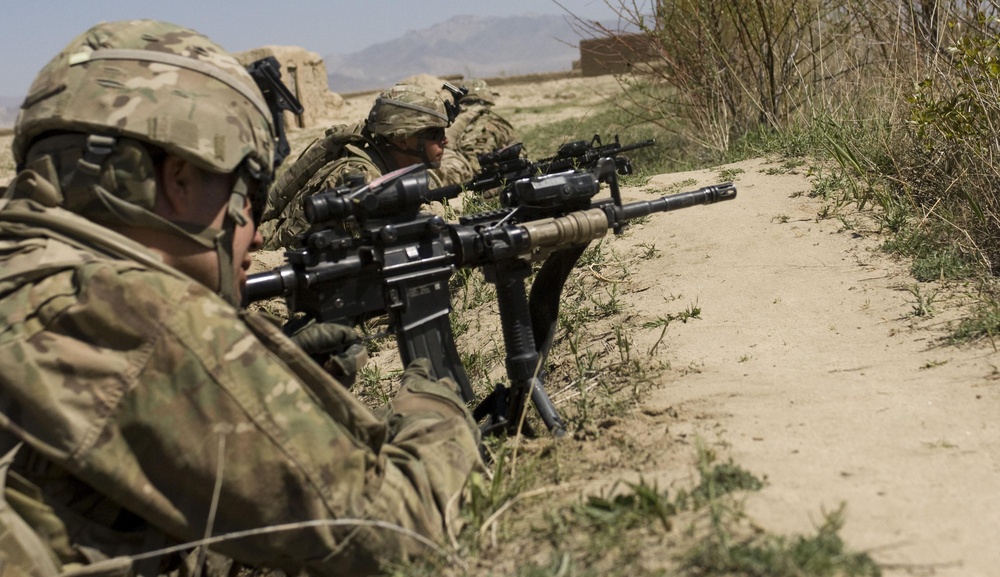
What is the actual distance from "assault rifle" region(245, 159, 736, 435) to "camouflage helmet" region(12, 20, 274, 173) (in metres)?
0.68

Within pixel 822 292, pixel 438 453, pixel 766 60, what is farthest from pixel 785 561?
pixel 766 60

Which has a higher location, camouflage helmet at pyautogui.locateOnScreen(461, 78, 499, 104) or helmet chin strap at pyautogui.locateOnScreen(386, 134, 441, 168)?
camouflage helmet at pyautogui.locateOnScreen(461, 78, 499, 104)

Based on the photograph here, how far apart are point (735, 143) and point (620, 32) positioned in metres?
1.82

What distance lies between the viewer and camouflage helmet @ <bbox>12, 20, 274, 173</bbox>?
6.72 ft

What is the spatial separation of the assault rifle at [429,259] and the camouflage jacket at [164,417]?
851mm

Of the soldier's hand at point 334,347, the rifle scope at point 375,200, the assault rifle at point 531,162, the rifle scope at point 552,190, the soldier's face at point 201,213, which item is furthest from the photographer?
the assault rifle at point 531,162

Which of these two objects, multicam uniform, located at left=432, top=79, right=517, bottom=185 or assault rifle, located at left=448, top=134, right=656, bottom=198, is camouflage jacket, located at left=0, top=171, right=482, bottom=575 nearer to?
assault rifle, located at left=448, top=134, right=656, bottom=198

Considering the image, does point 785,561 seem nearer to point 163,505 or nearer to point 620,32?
point 163,505

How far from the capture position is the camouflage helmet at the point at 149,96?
2049mm

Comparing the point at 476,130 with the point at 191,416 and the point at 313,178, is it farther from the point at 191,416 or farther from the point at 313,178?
the point at 191,416

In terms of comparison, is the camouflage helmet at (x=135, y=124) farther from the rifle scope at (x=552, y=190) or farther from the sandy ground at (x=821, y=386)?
the sandy ground at (x=821, y=386)

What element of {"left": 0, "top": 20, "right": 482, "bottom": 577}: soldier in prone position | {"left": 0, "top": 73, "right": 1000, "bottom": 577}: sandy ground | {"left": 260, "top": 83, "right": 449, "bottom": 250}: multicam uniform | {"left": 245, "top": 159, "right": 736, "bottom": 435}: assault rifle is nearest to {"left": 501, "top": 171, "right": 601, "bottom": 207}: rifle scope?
{"left": 245, "top": 159, "right": 736, "bottom": 435}: assault rifle

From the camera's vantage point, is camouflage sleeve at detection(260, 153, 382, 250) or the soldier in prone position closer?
the soldier in prone position

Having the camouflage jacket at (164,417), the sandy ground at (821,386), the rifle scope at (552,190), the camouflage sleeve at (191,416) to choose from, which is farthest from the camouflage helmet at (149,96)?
the sandy ground at (821,386)
